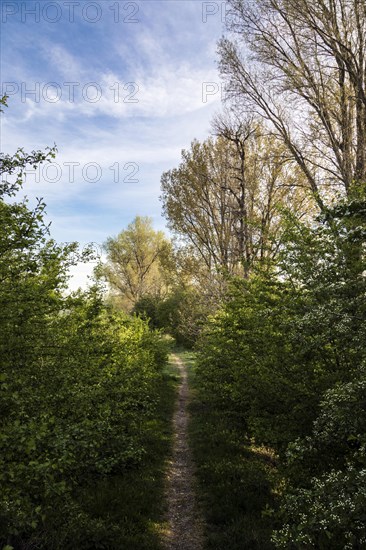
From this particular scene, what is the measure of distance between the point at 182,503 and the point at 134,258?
1526 inches

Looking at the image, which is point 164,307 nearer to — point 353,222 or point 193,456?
point 193,456

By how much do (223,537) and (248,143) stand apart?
1827cm

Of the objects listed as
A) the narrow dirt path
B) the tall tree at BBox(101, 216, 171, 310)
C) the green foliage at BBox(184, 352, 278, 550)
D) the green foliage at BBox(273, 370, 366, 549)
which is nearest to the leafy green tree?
the narrow dirt path

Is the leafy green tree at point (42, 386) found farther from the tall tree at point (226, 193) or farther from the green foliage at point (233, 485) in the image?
the tall tree at point (226, 193)

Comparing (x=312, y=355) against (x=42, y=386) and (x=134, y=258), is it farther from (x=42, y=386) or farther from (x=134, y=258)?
(x=134, y=258)

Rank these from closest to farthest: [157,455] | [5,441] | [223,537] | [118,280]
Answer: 1. [5,441]
2. [223,537]
3. [157,455]
4. [118,280]

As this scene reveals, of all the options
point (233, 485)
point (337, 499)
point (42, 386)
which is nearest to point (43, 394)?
point (42, 386)

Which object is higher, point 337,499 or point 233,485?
point 337,499

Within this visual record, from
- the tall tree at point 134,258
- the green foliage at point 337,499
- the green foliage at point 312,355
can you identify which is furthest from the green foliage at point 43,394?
the tall tree at point 134,258

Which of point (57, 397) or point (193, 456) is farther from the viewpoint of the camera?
point (193, 456)

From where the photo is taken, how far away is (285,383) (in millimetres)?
6898

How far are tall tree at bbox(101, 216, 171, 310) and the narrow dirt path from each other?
33973 mm

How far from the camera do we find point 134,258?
44938mm

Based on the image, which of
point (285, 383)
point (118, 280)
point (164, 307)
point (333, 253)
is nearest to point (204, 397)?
point (285, 383)
